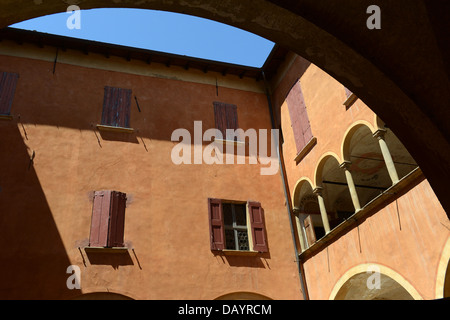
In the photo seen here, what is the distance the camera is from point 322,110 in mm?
11680

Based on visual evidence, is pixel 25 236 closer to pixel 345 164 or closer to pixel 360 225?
pixel 360 225

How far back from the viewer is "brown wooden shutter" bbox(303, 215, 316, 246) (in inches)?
461

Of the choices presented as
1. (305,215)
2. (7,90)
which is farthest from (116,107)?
(305,215)

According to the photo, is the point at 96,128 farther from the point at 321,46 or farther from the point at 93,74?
the point at 321,46

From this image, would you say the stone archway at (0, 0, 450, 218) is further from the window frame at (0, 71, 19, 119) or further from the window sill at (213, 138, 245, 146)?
the window sill at (213, 138, 245, 146)

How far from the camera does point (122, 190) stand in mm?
11211

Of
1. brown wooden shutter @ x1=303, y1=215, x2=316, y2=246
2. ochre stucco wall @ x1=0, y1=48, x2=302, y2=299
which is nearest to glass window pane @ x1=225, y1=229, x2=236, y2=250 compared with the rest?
ochre stucco wall @ x1=0, y1=48, x2=302, y2=299

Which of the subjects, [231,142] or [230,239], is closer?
[230,239]

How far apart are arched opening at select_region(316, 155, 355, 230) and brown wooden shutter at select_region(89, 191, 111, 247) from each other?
5806 mm

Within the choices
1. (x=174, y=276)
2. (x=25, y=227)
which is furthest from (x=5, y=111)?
(x=174, y=276)

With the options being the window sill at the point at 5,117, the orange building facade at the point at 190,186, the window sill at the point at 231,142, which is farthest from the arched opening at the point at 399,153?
the window sill at the point at 5,117

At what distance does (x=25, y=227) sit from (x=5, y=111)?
328cm

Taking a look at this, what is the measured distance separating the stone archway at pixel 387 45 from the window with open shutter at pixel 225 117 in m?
10.3

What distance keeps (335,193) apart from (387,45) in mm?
11755
